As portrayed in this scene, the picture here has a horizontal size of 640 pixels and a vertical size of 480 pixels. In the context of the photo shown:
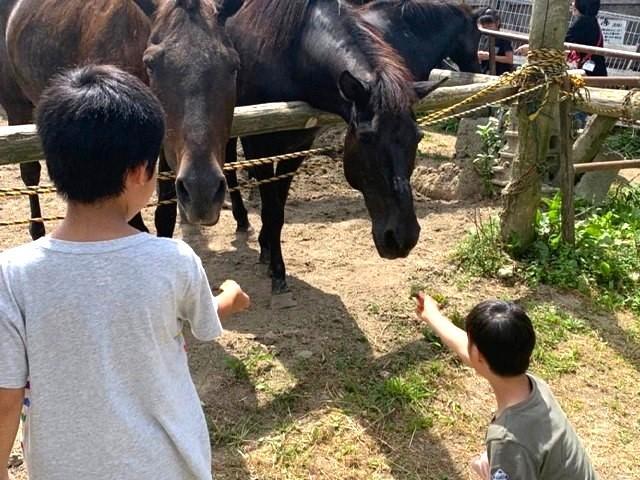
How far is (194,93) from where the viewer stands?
2.90 metres

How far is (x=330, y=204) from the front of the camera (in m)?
6.16

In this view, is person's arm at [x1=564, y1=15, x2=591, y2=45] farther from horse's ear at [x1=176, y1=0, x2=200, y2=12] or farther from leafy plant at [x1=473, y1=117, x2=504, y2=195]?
horse's ear at [x1=176, y1=0, x2=200, y2=12]

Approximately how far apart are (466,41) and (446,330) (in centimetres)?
568

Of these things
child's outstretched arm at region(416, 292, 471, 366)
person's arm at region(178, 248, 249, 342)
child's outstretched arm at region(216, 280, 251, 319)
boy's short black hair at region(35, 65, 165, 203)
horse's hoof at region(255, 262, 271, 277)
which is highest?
boy's short black hair at region(35, 65, 165, 203)

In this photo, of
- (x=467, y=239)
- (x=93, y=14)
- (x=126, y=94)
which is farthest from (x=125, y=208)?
(x=467, y=239)

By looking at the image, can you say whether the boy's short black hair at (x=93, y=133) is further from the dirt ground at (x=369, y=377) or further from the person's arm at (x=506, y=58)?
the person's arm at (x=506, y=58)

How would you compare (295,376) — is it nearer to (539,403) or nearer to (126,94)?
(539,403)

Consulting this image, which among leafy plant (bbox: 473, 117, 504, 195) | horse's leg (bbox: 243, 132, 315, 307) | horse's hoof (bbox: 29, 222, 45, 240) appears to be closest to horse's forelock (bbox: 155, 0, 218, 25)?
horse's leg (bbox: 243, 132, 315, 307)

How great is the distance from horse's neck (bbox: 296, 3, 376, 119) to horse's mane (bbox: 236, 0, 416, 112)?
0.04 metres

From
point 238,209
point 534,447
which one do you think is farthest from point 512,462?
point 238,209

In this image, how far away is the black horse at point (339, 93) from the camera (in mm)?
3219

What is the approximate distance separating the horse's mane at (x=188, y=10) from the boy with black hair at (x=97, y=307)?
1862mm

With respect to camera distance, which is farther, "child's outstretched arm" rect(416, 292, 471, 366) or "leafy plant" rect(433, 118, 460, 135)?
"leafy plant" rect(433, 118, 460, 135)

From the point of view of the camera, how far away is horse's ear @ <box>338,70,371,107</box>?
10.5 feet
